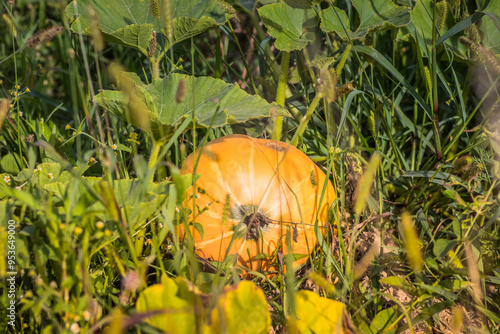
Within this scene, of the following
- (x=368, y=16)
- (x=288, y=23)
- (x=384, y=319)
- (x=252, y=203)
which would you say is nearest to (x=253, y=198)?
(x=252, y=203)

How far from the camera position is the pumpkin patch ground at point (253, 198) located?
120cm

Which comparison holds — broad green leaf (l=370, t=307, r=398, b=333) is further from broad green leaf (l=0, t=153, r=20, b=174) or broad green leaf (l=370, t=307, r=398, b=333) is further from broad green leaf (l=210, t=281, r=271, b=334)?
broad green leaf (l=0, t=153, r=20, b=174)

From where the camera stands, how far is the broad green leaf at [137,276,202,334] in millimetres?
1109

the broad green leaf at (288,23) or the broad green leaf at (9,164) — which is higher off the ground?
the broad green leaf at (288,23)

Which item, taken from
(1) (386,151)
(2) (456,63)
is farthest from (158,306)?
(2) (456,63)

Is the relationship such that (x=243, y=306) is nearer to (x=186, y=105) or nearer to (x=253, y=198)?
(x=253, y=198)

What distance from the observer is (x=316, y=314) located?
1237 mm

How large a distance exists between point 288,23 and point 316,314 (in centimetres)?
133

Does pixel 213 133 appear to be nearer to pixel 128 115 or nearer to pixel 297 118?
pixel 297 118

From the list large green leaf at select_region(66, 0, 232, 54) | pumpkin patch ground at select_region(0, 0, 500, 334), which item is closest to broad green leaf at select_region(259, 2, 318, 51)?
pumpkin patch ground at select_region(0, 0, 500, 334)

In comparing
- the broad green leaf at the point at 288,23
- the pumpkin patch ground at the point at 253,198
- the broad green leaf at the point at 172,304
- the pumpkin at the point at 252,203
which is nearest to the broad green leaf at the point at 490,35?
the pumpkin patch ground at the point at 253,198

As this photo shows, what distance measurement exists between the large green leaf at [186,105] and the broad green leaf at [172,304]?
0.63 m

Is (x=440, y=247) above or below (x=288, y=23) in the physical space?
below

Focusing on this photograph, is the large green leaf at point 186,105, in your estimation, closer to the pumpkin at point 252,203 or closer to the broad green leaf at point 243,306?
the pumpkin at point 252,203
